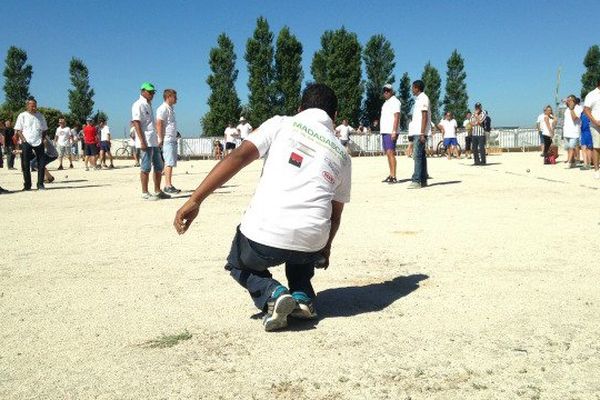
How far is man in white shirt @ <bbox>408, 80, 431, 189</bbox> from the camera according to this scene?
9961 mm

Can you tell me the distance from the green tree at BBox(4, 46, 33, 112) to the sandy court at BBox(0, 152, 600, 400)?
61273mm

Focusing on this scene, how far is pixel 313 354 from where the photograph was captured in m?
2.65

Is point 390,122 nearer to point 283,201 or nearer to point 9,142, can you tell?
point 283,201

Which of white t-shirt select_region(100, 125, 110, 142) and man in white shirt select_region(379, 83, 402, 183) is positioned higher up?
white t-shirt select_region(100, 125, 110, 142)

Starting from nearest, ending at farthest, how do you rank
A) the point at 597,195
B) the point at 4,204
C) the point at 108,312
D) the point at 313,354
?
the point at 313,354, the point at 108,312, the point at 597,195, the point at 4,204

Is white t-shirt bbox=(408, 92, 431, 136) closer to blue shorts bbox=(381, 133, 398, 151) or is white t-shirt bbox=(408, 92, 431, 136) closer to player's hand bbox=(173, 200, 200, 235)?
blue shorts bbox=(381, 133, 398, 151)

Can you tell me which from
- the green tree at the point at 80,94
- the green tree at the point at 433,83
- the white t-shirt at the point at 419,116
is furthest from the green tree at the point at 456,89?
the white t-shirt at the point at 419,116

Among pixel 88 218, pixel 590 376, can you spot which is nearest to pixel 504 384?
Result: pixel 590 376

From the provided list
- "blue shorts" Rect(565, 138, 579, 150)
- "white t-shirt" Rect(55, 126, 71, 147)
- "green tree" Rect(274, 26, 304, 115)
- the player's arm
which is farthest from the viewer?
"green tree" Rect(274, 26, 304, 115)

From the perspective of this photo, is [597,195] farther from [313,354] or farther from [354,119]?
[354,119]

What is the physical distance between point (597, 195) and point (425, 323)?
648cm

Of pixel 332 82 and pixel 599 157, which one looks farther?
pixel 332 82

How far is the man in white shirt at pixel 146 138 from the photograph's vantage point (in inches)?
364

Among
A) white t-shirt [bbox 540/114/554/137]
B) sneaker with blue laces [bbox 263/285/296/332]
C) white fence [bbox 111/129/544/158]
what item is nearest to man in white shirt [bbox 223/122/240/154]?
white fence [bbox 111/129/544/158]
